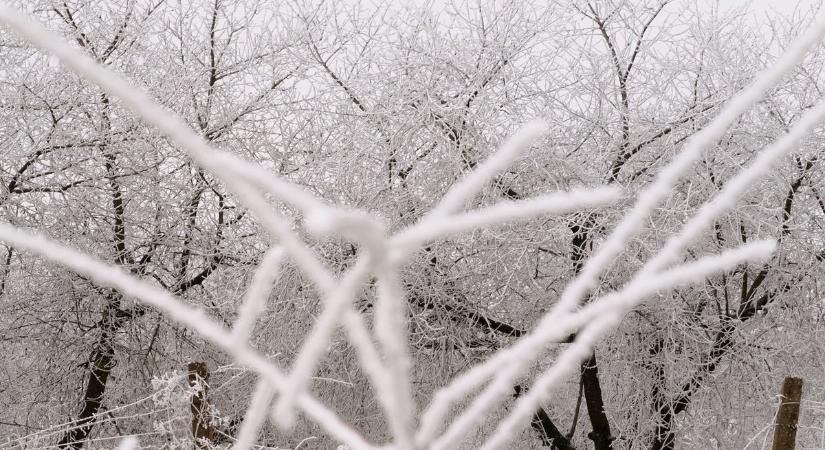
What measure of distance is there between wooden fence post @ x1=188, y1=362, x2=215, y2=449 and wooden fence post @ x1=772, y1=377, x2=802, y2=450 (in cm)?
239

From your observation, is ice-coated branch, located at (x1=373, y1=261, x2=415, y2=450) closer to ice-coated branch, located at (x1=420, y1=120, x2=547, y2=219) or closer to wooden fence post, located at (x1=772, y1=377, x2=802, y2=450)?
ice-coated branch, located at (x1=420, y1=120, x2=547, y2=219)

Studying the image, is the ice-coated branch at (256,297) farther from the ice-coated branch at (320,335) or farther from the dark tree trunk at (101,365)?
the dark tree trunk at (101,365)

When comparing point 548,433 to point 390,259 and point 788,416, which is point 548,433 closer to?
point 788,416

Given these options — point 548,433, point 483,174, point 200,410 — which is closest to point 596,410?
point 548,433

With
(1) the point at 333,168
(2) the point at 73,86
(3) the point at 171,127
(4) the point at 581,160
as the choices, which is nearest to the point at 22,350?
(2) the point at 73,86

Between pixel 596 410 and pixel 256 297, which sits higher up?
pixel 256 297

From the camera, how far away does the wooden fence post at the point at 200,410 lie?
376 cm

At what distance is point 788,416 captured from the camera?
3484 millimetres

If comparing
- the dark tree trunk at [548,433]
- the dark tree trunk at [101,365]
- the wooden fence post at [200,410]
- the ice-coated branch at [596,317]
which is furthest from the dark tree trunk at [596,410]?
the ice-coated branch at [596,317]

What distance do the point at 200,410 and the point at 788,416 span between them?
2.52 meters

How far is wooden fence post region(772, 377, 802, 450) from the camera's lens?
3.48m

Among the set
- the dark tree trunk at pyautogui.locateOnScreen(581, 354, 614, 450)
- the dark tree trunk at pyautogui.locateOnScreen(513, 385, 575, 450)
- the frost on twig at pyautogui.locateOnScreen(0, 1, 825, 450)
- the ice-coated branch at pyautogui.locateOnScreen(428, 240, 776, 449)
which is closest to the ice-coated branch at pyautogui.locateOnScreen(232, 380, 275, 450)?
the frost on twig at pyautogui.locateOnScreen(0, 1, 825, 450)

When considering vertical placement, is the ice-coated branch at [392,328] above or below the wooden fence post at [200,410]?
above

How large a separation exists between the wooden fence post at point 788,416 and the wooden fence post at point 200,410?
2.39m
